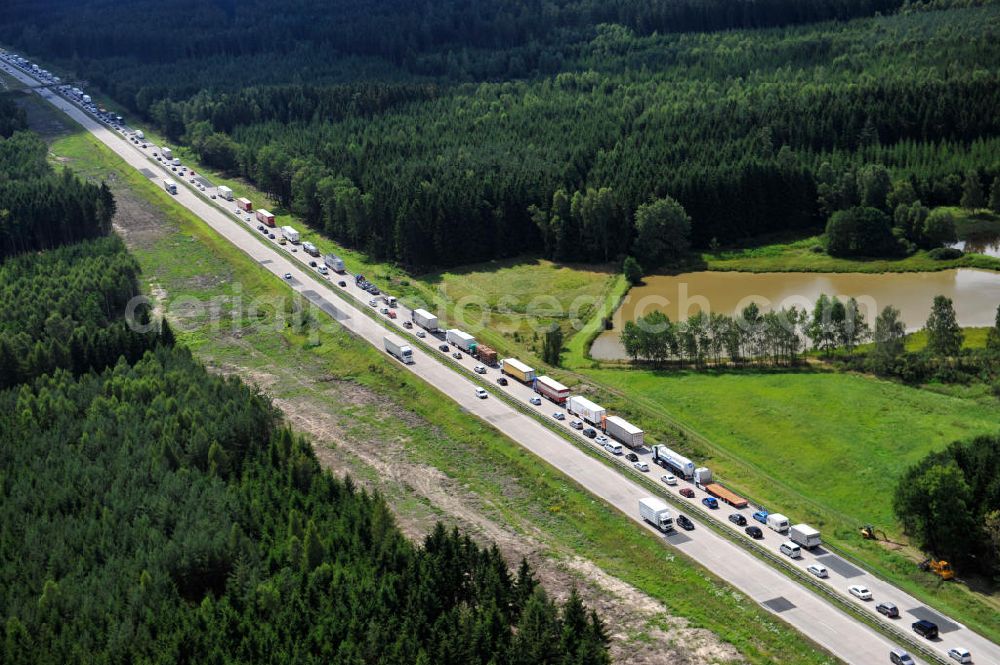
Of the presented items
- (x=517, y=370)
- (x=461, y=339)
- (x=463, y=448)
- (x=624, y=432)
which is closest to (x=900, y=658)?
(x=624, y=432)

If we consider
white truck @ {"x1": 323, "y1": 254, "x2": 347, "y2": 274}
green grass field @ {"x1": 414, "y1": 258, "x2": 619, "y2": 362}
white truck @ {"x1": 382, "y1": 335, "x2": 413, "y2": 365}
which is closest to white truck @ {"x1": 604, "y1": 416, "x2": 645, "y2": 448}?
green grass field @ {"x1": 414, "y1": 258, "x2": 619, "y2": 362}

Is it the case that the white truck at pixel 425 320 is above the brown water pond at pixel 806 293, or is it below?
above

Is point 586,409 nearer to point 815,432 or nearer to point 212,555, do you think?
point 815,432

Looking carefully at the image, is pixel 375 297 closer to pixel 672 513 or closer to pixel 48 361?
pixel 48 361

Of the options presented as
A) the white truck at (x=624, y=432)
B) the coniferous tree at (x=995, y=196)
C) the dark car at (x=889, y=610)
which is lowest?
the dark car at (x=889, y=610)

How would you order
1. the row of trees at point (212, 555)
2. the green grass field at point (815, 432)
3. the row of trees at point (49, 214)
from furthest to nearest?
the row of trees at point (49, 214) < the green grass field at point (815, 432) < the row of trees at point (212, 555)

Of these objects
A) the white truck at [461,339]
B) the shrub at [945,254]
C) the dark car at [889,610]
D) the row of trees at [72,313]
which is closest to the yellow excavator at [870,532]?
the dark car at [889,610]

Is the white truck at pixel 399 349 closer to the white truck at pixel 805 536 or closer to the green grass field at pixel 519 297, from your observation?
the green grass field at pixel 519 297

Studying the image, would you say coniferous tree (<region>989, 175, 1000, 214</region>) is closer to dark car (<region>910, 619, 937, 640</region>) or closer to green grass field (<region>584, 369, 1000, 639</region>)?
green grass field (<region>584, 369, 1000, 639</region>)
